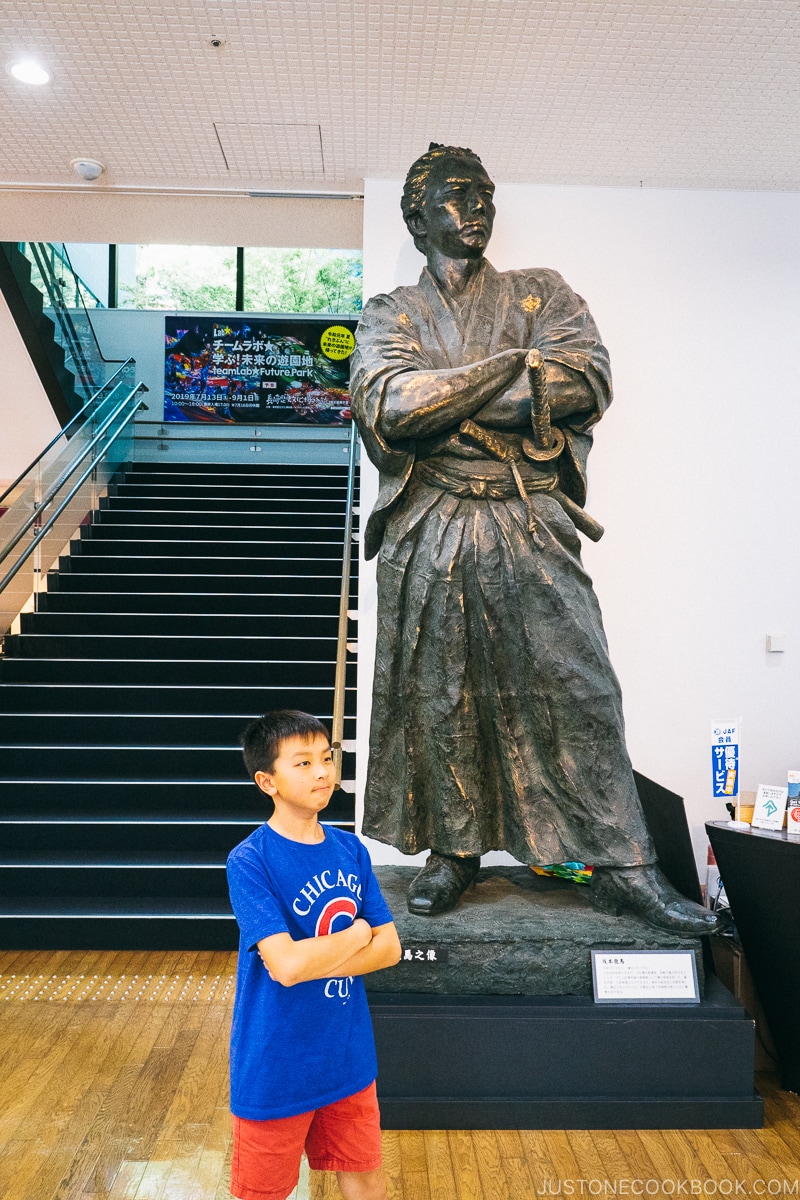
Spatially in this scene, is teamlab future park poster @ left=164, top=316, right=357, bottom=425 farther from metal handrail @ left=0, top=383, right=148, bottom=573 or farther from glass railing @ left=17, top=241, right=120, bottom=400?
metal handrail @ left=0, top=383, right=148, bottom=573

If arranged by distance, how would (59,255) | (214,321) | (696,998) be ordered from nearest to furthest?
(696,998) < (59,255) < (214,321)

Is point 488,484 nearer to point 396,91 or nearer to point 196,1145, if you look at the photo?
point 396,91

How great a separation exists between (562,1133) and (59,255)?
8.66 meters

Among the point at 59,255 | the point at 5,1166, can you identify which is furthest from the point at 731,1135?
the point at 59,255

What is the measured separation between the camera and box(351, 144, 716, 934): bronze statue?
2434 millimetres

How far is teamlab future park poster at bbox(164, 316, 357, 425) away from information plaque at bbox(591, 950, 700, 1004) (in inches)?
340

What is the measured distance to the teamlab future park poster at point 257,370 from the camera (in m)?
10.5

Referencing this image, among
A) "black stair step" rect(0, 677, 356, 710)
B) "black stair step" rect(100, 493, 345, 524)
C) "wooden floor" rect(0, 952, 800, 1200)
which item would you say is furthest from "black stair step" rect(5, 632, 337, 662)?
"wooden floor" rect(0, 952, 800, 1200)

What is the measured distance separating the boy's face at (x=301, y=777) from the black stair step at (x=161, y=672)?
4120 mm

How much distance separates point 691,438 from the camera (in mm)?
3752

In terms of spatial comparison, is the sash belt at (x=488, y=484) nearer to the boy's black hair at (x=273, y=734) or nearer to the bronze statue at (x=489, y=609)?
the bronze statue at (x=489, y=609)

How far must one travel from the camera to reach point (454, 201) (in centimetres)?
266

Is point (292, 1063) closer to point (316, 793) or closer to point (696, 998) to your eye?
point (316, 793)

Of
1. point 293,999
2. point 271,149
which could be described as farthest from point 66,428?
point 293,999
